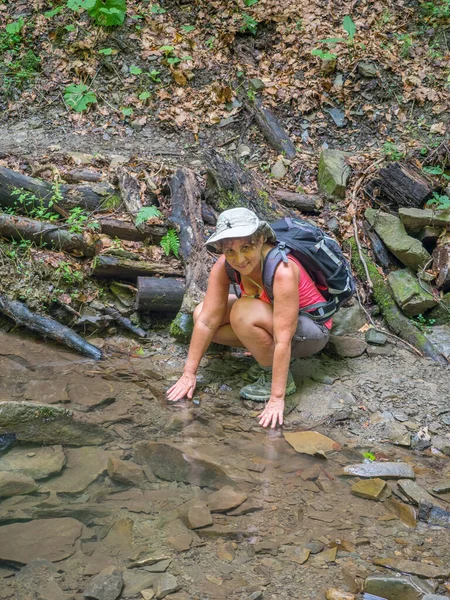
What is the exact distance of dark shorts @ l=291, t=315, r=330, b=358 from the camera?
428 centimetres

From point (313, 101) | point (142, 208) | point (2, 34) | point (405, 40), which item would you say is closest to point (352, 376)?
point (142, 208)

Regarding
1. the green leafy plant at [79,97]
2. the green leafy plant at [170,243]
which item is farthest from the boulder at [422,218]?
the green leafy plant at [79,97]

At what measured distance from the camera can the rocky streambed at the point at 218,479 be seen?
2562mm

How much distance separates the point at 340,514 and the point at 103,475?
144 cm

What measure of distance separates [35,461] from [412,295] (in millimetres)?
3844

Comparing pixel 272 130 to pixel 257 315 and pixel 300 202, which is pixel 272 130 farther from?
pixel 257 315

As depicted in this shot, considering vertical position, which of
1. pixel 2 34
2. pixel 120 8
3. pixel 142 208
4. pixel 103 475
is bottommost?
pixel 103 475

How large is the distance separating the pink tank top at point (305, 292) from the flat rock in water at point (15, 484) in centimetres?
200

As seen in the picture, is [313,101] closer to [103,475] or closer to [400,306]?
[400,306]

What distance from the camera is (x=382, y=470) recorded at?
355cm

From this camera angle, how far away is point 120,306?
5688 millimetres

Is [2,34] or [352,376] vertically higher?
[2,34]

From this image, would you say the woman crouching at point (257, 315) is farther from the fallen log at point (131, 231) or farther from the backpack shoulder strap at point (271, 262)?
the fallen log at point (131, 231)

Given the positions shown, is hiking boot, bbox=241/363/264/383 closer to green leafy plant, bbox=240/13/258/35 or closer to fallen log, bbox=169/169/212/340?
fallen log, bbox=169/169/212/340
